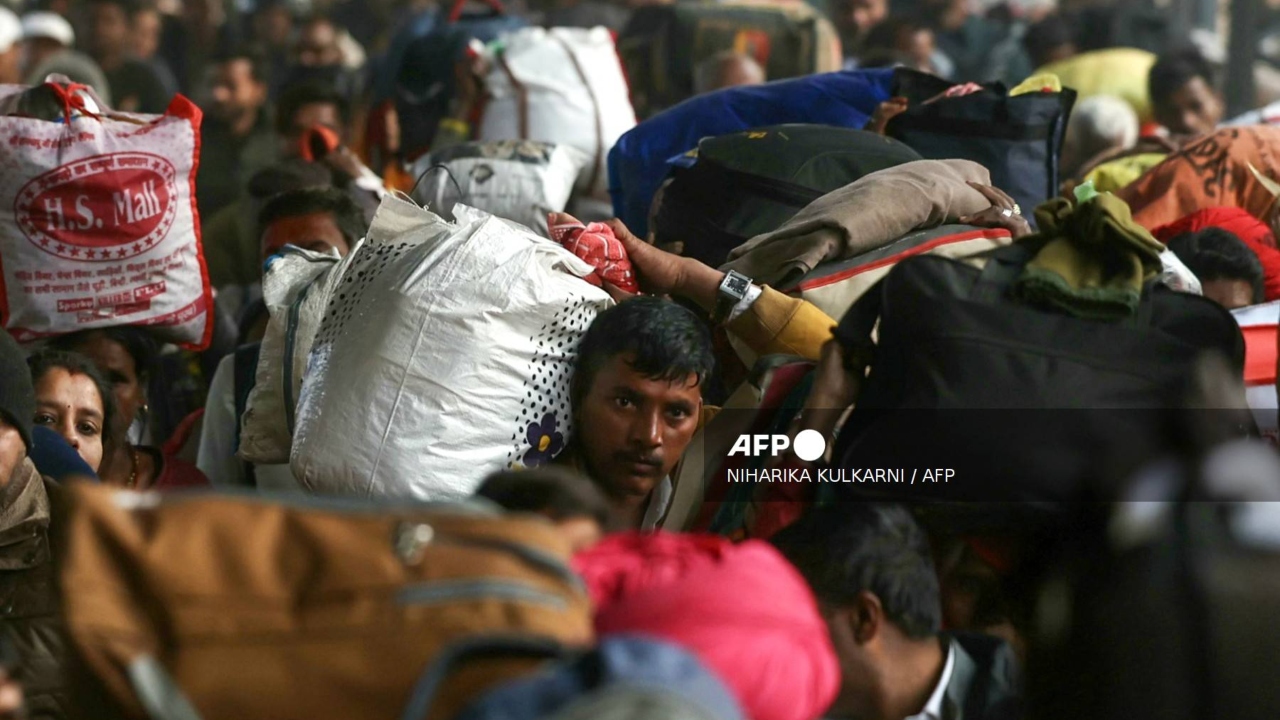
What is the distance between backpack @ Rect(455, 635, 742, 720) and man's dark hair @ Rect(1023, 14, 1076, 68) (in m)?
8.27

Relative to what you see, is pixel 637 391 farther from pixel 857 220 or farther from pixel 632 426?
pixel 857 220

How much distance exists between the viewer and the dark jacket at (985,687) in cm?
283

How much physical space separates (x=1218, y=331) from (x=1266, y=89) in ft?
25.4

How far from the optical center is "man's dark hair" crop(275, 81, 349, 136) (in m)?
7.43

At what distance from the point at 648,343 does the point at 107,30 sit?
322 inches

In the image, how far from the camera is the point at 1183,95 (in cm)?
764

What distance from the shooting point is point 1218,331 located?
2.98m

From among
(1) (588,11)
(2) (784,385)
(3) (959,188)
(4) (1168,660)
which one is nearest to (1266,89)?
(1) (588,11)

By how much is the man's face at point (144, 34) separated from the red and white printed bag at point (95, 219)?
265 inches

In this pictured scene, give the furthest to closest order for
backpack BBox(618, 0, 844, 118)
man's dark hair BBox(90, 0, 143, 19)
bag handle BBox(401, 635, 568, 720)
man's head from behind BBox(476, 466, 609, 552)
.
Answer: man's dark hair BBox(90, 0, 143, 19)
backpack BBox(618, 0, 844, 118)
man's head from behind BBox(476, 466, 609, 552)
bag handle BBox(401, 635, 568, 720)

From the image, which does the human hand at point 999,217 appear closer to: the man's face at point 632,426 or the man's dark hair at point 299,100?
the man's face at point 632,426

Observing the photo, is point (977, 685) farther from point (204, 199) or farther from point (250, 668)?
point (204, 199)

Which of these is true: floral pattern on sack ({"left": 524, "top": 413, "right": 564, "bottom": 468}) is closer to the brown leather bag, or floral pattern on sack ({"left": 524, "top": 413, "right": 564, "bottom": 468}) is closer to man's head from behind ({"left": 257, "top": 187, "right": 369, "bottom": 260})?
the brown leather bag

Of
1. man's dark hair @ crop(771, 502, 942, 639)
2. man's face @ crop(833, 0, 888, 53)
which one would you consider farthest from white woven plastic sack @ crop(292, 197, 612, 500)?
man's face @ crop(833, 0, 888, 53)
